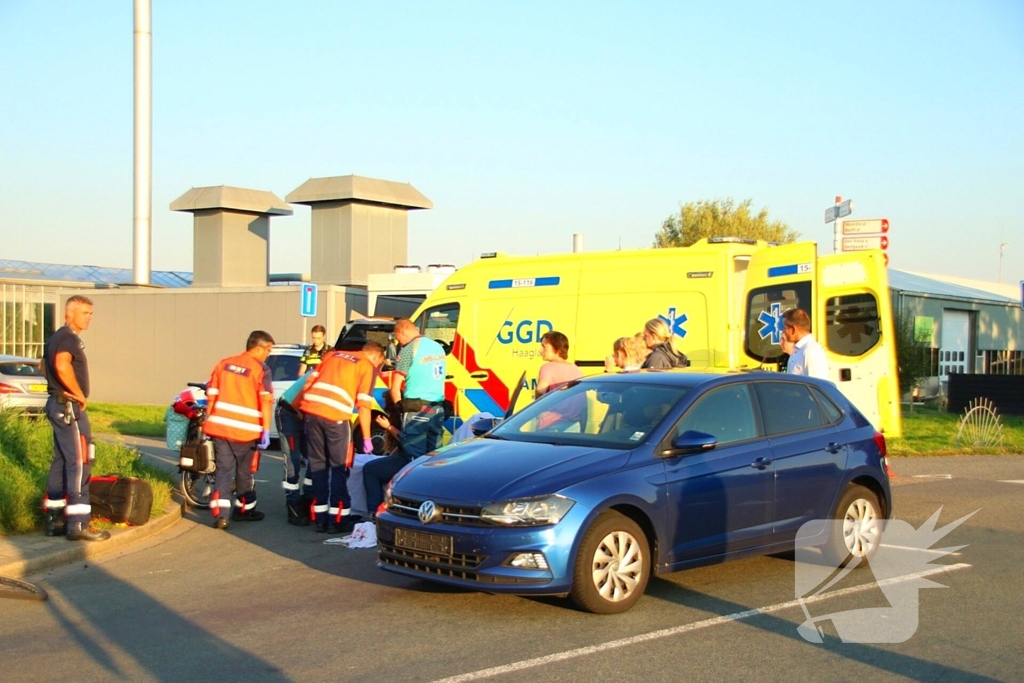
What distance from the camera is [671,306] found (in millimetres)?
12883

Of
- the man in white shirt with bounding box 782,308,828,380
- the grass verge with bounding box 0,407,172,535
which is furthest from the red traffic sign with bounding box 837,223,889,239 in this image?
the grass verge with bounding box 0,407,172,535

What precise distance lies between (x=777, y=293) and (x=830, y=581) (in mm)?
5685

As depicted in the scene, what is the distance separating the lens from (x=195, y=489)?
11461 millimetres

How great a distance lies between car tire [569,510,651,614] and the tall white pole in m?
22.2

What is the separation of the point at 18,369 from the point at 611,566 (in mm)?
15490

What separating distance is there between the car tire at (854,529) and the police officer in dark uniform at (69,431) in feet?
19.6

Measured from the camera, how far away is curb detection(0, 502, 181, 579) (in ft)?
26.6

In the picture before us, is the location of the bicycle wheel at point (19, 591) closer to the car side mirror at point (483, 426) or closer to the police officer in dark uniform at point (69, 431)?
the police officer in dark uniform at point (69, 431)

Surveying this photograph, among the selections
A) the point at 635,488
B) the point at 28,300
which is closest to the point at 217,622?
the point at 635,488

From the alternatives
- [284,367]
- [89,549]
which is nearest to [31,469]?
[89,549]

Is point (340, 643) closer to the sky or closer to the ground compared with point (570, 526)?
closer to the ground

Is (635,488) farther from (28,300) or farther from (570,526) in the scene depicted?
(28,300)

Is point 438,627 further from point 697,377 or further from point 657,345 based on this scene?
point 657,345

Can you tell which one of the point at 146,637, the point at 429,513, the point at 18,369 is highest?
the point at 18,369
